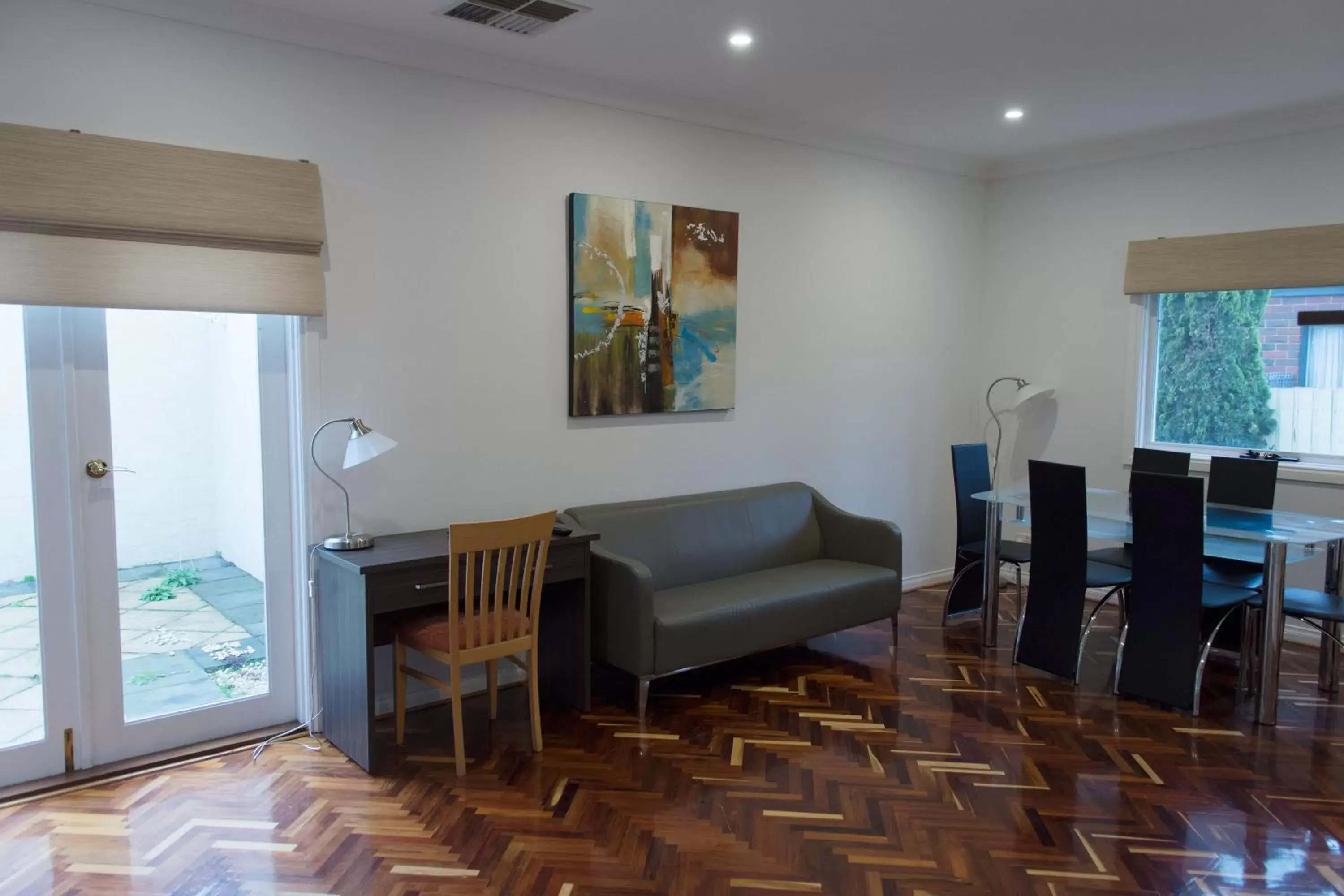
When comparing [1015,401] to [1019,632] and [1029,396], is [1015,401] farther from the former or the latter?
[1019,632]

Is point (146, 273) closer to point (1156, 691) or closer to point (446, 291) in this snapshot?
point (446, 291)

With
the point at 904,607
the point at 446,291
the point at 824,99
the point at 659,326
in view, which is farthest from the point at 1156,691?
the point at 446,291

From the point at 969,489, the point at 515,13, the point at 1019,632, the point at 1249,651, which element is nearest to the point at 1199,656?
the point at 1249,651

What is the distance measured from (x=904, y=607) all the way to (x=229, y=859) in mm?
3903

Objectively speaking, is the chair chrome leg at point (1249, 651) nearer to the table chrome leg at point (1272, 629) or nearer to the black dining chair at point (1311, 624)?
the black dining chair at point (1311, 624)

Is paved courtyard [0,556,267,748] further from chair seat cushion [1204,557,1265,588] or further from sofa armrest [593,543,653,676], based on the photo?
chair seat cushion [1204,557,1265,588]

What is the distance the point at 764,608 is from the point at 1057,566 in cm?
137

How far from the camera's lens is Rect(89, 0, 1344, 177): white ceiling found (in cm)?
342

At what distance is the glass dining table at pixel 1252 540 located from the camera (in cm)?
385

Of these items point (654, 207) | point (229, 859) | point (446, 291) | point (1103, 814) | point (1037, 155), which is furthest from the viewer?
point (1037, 155)

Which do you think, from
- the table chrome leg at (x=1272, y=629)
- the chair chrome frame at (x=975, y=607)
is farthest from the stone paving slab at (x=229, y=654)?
the table chrome leg at (x=1272, y=629)

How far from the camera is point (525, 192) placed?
4.21m

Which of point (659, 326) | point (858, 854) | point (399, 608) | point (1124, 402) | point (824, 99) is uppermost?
point (824, 99)

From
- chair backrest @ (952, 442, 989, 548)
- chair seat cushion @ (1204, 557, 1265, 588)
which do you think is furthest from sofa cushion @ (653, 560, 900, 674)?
chair seat cushion @ (1204, 557, 1265, 588)
